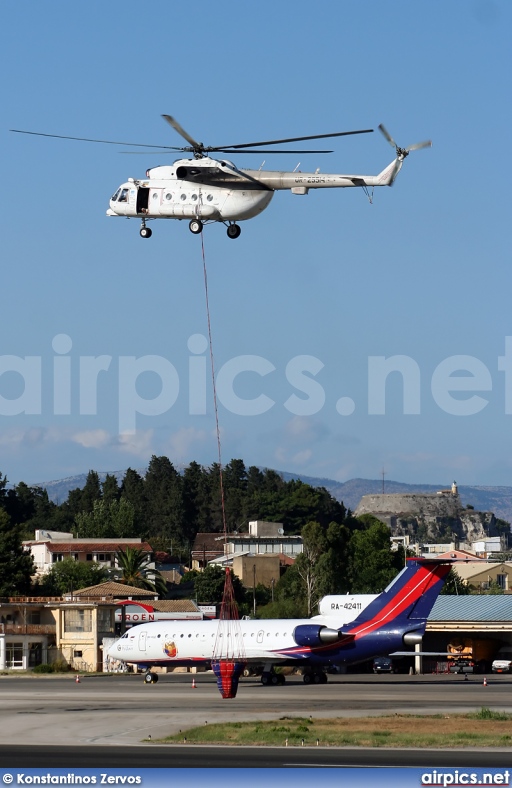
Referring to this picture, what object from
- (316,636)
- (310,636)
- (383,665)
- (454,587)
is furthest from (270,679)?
(454,587)

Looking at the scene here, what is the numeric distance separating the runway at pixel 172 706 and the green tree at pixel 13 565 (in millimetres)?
35895

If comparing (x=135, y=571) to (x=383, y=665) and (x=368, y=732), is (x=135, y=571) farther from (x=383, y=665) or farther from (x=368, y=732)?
(x=368, y=732)

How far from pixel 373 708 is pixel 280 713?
4320mm

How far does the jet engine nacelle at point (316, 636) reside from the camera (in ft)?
221

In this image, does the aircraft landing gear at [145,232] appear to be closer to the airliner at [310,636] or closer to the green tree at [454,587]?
the airliner at [310,636]

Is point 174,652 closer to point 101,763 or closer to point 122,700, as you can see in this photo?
point 122,700

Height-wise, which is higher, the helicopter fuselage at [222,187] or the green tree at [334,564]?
the helicopter fuselage at [222,187]

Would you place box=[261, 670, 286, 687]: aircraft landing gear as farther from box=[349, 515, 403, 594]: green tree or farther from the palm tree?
box=[349, 515, 403, 594]: green tree

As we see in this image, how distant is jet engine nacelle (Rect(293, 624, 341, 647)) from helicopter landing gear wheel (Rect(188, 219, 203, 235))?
29.7 metres

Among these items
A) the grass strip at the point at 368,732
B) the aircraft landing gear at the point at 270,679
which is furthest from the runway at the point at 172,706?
the grass strip at the point at 368,732

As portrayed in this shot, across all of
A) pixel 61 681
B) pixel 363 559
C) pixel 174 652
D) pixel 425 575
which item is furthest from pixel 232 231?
pixel 363 559

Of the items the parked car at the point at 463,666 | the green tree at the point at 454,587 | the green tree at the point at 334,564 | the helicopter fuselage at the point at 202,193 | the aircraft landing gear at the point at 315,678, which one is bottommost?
the parked car at the point at 463,666

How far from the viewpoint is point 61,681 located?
7688cm

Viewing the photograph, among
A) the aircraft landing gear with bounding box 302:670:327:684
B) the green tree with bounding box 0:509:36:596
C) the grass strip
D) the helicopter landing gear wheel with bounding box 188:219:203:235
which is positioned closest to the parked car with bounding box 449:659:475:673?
the aircraft landing gear with bounding box 302:670:327:684
